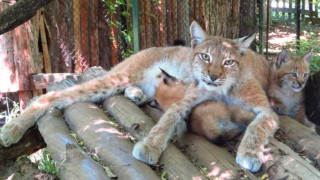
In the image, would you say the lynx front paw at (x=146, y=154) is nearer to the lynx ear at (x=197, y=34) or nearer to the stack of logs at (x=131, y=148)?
the stack of logs at (x=131, y=148)

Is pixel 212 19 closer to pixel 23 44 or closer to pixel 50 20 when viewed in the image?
pixel 50 20

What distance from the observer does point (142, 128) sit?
4.35 m

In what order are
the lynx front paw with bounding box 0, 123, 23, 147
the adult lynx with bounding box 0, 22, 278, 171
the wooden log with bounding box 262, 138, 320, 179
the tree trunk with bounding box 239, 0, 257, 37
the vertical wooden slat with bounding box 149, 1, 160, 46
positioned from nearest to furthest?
the wooden log with bounding box 262, 138, 320, 179 → the adult lynx with bounding box 0, 22, 278, 171 → the lynx front paw with bounding box 0, 123, 23, 147 → the vertical wooden slat with bounding box 149, 1, 160, 46 → the tree trunk with bounding box 239, 0, 257, 37

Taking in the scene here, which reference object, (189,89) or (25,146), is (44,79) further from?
(189,89)

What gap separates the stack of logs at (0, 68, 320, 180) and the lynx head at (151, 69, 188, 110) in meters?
0.15

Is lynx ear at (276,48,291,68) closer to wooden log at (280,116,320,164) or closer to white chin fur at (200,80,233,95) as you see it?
wooden log at (280,116,320,164)

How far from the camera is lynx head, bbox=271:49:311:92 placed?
16.8 feet

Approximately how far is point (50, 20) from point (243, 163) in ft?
16.3

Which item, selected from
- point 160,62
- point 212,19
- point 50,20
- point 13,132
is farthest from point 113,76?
point 212,19

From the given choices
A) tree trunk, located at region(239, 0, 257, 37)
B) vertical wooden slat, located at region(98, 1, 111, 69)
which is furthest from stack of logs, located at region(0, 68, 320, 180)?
tree trunk, located at region(239, 0, 257, 37)

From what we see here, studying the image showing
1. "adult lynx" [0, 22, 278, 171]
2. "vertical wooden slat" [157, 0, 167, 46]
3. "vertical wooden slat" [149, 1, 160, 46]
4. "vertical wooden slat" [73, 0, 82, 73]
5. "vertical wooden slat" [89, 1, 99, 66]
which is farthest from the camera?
"vertical wooden slat" [157, 0, 167, 46]

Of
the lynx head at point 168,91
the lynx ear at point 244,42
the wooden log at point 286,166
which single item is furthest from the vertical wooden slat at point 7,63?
the wooden log at point 286,166

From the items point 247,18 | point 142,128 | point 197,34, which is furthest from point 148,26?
point 142,128

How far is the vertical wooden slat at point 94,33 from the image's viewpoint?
25.6 ft
